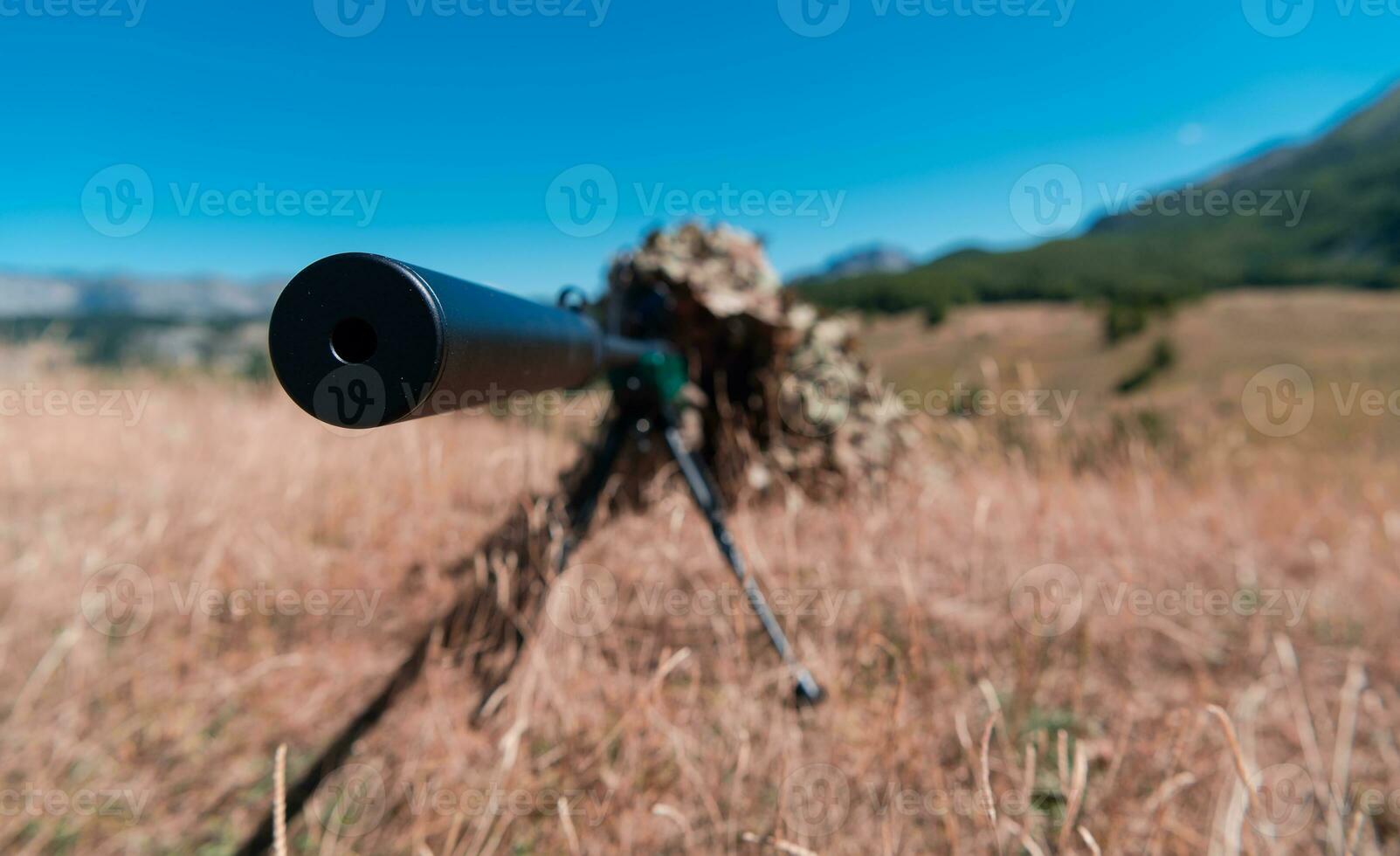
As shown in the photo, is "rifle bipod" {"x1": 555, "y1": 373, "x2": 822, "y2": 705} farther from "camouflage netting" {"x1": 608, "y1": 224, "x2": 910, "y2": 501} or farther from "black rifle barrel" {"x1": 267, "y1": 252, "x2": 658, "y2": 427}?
"black rifle barrel" {"x1": 267, "y1": 252, "x2": 658, "y2": 427}

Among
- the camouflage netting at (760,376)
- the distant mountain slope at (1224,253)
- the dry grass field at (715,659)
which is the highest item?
the distant mountain slope at (1224,253)

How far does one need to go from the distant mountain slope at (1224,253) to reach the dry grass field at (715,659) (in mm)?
22569

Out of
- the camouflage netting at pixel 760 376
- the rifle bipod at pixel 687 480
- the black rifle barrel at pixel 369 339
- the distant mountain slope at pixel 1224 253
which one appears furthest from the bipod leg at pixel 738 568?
the distant mountain slope at pixel 1224 253

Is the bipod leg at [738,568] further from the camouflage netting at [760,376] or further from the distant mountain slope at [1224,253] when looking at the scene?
the distant mountain slope at [1224,253]

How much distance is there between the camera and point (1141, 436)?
4.36 metres

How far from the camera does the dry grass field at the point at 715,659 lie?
1.43 m

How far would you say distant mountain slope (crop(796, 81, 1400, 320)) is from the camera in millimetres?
37156

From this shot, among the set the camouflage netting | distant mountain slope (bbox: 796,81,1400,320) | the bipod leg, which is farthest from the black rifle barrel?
distant mountain slope (bbox: 796,81,1400,320)

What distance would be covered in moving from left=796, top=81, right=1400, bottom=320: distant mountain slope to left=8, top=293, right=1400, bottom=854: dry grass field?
2257cm

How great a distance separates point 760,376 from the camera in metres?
3.06

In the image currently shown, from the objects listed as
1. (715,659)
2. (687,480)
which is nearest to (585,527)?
(687,480)

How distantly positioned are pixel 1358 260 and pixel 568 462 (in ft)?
249

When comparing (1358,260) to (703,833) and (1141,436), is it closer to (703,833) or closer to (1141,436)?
(1141,436)

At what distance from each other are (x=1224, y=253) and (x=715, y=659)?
8574 cm
